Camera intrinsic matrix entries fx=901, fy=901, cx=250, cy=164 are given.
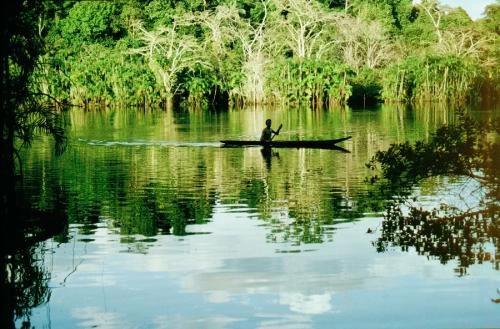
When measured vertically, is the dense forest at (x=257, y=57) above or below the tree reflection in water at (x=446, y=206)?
above

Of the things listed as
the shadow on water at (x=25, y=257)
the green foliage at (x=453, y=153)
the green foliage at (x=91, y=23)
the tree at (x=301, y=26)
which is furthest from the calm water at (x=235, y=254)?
the green foliage at (x=91, y=23)

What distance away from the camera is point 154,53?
4881cm

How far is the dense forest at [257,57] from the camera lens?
46.5 metres

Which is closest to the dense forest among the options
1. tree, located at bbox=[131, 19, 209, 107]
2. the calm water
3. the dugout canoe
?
tree, located at bbox=[131, 19, 209, 107]

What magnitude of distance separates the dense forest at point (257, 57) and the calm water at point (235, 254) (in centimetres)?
2534

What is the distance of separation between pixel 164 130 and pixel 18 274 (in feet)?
71.1

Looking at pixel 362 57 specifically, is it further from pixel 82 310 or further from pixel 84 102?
pixel 82 310

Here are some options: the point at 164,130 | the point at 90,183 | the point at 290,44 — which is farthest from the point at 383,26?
the point at 90,183

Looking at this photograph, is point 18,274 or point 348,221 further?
point 348,221

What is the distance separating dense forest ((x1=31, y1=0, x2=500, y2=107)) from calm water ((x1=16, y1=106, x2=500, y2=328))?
25.3 m

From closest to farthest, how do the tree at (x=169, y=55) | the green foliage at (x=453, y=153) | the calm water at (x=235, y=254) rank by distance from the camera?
the calm water at (x=235, y=254), the green foliage at (x=453, y=153), the tree at (x=169, y=55)

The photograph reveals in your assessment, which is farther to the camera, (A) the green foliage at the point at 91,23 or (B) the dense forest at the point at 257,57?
(A) the green foliage at the point at 91,23

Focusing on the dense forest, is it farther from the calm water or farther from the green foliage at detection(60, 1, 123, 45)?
the calm water

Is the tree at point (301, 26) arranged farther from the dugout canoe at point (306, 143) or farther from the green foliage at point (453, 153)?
the green foliage at point (453, 153)
